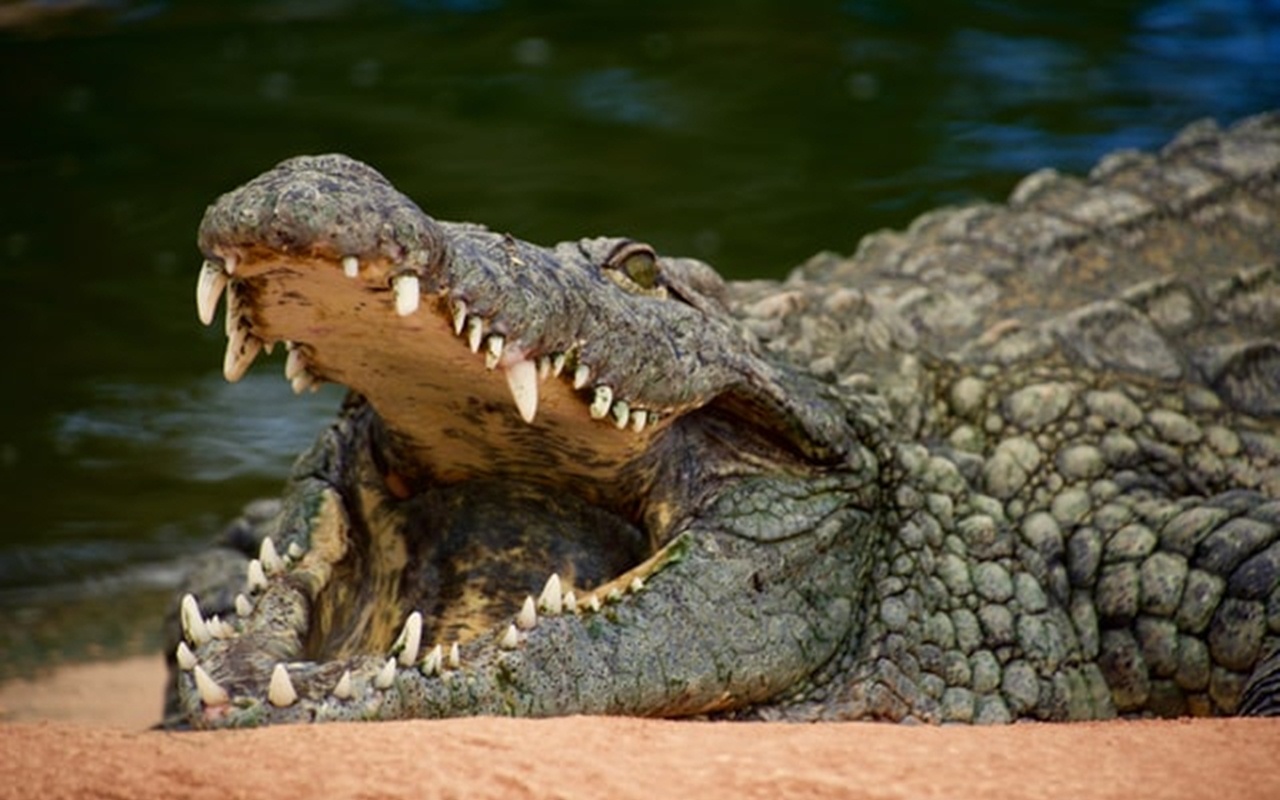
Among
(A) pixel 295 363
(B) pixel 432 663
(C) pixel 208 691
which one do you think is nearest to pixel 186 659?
(C) pixel 208 691

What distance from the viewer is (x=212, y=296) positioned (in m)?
2.78

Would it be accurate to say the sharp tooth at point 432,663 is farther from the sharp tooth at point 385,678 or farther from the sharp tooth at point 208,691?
the sharp tooth at point 208,691

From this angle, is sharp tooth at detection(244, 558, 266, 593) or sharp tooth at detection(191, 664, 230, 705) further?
sharp tooth at detection(244, 558, 266, 593)

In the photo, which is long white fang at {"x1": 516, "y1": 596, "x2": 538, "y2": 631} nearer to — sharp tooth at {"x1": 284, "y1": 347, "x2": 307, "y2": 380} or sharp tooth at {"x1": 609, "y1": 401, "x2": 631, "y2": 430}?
sharp tooth at {"x1": 609, "y1": 401, "x2": 631, "y2": 430}

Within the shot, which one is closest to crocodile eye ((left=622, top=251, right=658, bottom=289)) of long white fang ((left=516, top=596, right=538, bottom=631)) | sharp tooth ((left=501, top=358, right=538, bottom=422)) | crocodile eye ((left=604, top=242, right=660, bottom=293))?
crocodile eye ((left=604, top=242, right=660, bottom=293))

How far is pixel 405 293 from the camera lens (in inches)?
108

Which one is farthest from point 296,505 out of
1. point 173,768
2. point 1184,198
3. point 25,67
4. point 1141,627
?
point 25,67

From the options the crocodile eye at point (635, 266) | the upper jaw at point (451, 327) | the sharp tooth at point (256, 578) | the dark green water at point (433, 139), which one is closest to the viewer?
the upper jaw at point (451, 327)

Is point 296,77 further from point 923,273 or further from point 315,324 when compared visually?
point 315,324

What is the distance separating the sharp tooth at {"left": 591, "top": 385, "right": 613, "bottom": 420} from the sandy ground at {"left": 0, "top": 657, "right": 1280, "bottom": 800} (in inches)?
27.5

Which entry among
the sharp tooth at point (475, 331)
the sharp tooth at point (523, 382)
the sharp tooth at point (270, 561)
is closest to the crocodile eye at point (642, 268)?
the sharp tooth at point (523, 382)

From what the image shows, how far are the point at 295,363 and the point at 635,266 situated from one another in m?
0.75

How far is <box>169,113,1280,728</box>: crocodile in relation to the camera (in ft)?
9.53

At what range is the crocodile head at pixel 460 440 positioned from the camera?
109 inches
